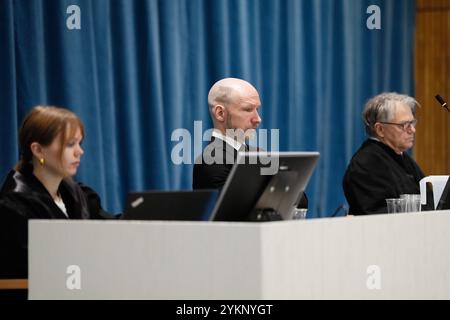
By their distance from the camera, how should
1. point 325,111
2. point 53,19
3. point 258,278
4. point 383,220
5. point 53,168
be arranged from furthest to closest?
point 325,111, point 53,19, point 53,168, point 383,220, point 258,278

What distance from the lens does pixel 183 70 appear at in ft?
16.5

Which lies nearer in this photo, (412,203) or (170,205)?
(170,205)

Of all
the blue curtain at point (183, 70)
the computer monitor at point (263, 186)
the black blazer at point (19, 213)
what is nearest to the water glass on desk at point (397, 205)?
the computer monitor at point (263, 186)

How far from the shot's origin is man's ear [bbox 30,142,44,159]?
10.4 ft

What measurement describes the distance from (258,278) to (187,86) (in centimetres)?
278

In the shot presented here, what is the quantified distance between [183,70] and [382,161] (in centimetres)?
117

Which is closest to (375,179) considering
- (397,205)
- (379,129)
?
(379,129)

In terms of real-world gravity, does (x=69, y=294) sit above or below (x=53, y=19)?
below

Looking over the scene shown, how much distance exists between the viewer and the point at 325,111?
19.2 feet

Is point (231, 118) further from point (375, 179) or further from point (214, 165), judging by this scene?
point (375, 179)

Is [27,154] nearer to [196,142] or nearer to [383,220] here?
[383,220]

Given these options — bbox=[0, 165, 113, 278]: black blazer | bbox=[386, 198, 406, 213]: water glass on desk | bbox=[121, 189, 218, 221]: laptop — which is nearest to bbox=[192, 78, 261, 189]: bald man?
bbox=[386, 198, 406, 213]: water glass on desk

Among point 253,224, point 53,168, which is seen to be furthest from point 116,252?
point 53,168

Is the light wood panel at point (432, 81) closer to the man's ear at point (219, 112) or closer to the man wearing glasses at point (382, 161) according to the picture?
the man wearing glasses at point (382, 161)
